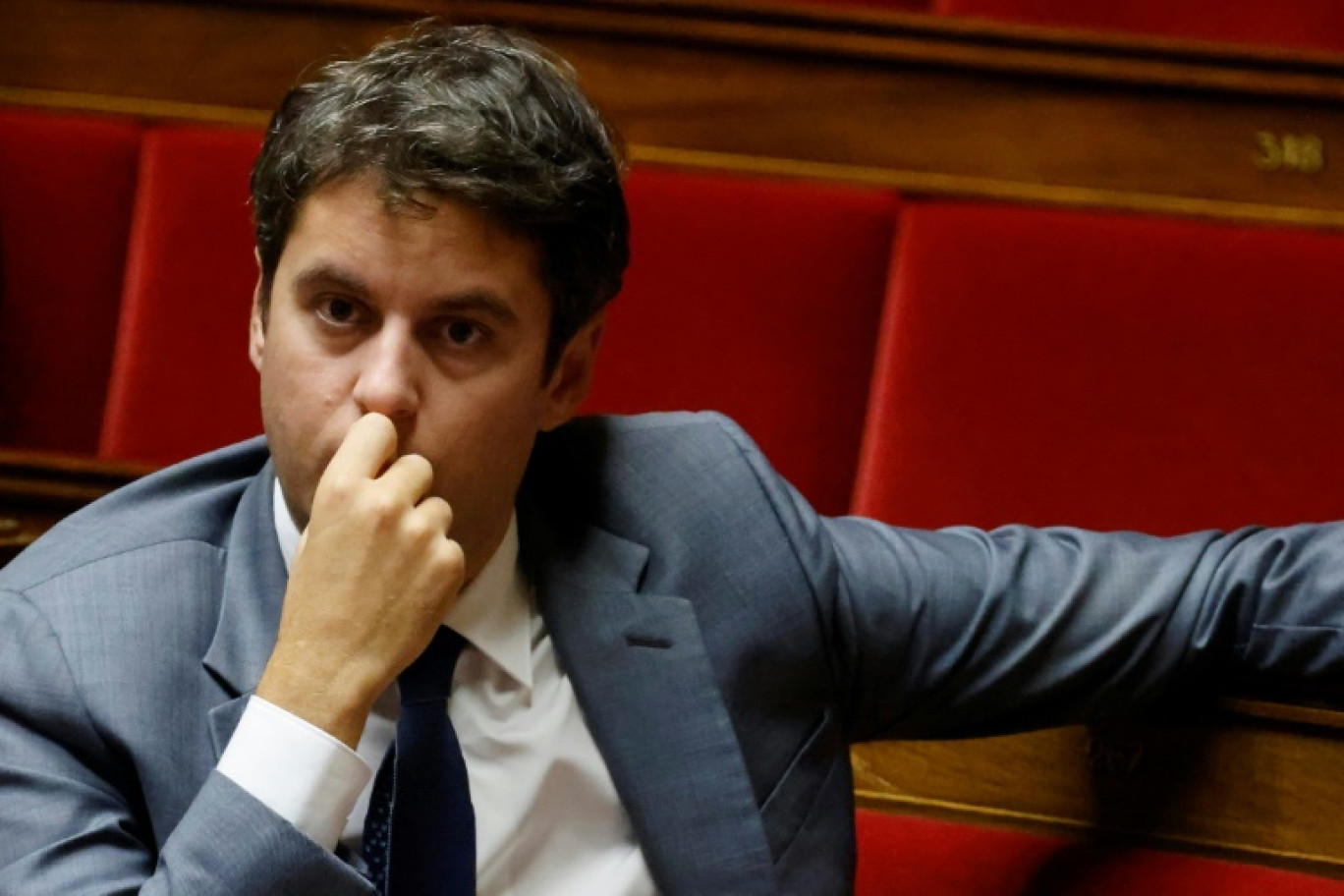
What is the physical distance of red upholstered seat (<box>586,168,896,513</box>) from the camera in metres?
0.78

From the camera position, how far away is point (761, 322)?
2.56 feet

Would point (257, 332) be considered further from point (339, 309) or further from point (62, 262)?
point (62, 262)

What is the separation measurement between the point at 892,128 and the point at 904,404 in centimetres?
13

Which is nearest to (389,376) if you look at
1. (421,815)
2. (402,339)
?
(402,339)

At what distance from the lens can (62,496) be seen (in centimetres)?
58

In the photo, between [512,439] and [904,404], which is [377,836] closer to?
[512,439]

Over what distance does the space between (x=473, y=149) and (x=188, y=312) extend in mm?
384

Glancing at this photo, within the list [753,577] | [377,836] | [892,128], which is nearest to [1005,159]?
[892,128]

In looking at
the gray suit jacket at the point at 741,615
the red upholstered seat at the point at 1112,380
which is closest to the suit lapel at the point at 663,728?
the gray suit jacket at the point at 741,615

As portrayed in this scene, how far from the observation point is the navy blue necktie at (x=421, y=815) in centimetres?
45

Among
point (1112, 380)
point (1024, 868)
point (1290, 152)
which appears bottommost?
point (1024, 868)

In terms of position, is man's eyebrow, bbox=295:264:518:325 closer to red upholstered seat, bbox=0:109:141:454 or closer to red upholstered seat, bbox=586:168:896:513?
red upholstered seat, bbox=586:168:896:513

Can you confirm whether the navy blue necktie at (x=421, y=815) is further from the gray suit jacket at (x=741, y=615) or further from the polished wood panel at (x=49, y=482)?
the polished wood panel at (x=49, y=482)

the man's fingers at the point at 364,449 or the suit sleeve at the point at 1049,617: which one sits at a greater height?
the man's fingers at the point at 364,449
